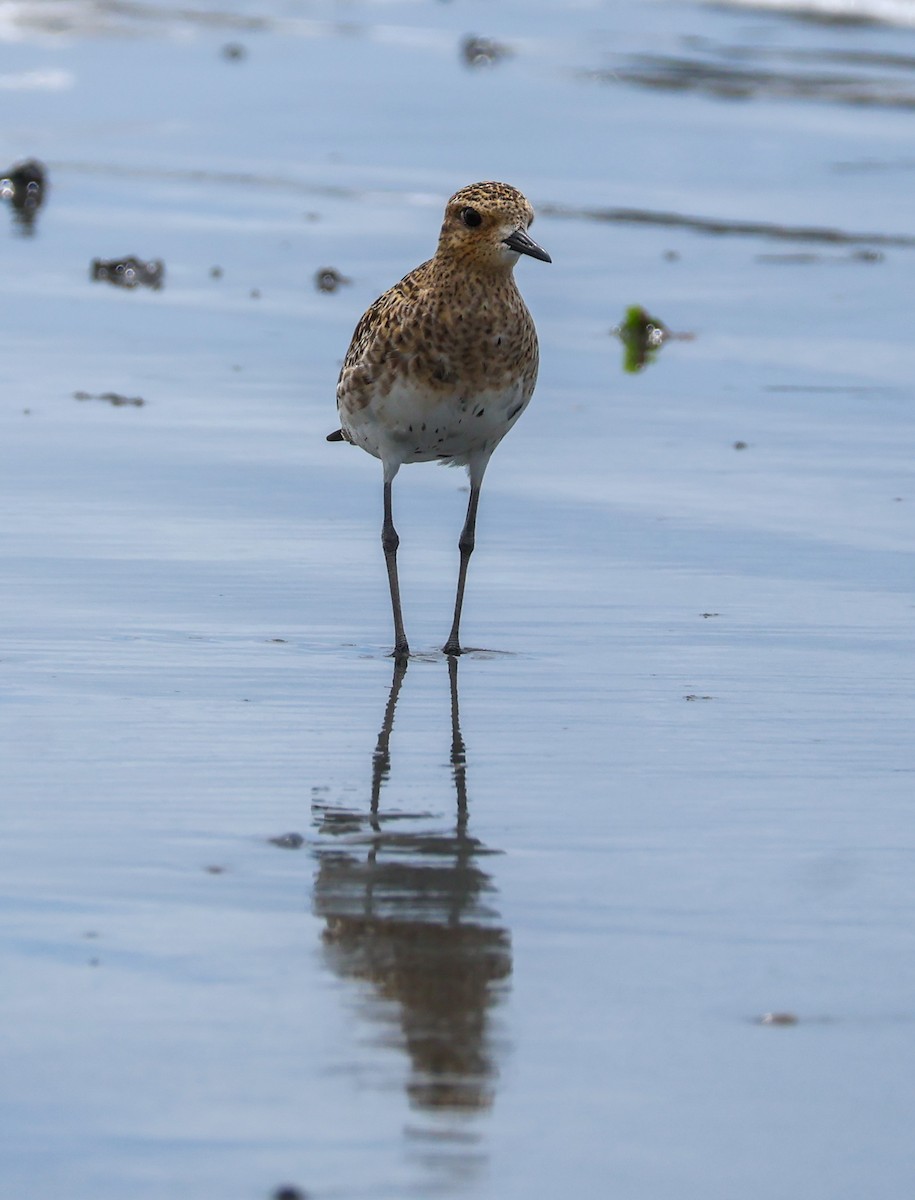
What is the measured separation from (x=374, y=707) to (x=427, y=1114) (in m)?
2.44

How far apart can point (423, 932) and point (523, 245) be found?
2801mm

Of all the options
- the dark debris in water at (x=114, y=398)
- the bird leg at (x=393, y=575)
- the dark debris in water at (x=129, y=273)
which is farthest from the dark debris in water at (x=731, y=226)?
the bird leg at (x=393, y=575)

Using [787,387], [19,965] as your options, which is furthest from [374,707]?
[787,387]

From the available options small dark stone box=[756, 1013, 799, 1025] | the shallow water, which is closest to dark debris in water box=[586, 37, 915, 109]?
the shallow water

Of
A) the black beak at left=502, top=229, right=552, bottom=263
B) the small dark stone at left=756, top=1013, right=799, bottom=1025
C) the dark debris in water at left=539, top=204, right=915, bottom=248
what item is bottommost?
the small dark stone at left=756, top=1013, right=799, bottom=1025

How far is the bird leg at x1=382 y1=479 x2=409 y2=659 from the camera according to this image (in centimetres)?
661

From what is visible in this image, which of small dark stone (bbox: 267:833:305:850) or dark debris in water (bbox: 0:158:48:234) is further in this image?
dark debris in water (bbox: 0:158:48:234)

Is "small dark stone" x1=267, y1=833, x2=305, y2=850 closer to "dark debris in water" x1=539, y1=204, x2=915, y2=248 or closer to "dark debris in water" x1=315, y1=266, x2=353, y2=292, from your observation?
"dark debris in water" x1=315, y1=266, x2=353, y2=292

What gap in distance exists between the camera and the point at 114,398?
964cm

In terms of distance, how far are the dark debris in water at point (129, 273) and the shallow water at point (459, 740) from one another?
0.11 meters

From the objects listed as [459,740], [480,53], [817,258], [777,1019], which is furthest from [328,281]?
[480,53]

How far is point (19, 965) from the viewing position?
421cm

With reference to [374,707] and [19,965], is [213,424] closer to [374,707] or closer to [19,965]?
[374,707]

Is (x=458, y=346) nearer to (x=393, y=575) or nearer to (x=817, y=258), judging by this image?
(x=393, y=575)
